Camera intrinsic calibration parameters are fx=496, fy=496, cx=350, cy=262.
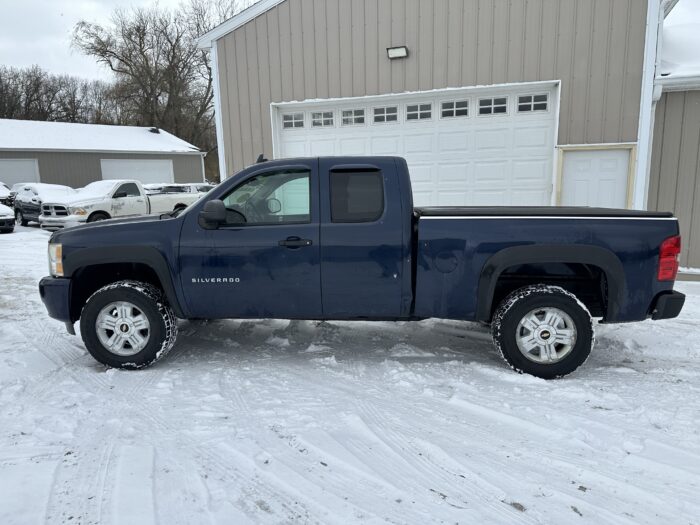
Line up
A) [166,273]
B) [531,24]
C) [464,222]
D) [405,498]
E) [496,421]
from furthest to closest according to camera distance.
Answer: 1. [531,24]
2. [166,273]
3. [464,222]
4. [496,421]
5. [405,498]

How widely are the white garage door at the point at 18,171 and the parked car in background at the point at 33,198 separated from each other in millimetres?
8275

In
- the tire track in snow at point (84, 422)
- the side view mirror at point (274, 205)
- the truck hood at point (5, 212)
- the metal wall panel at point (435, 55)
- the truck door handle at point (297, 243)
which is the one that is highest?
the metal wall panel at point (435, 55)

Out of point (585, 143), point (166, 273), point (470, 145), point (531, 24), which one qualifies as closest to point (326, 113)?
point (470, 145)

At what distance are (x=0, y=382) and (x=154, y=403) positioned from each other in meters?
1.44

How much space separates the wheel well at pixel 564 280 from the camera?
168 inches

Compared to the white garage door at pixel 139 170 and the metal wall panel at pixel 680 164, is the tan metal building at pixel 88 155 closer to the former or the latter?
the white garage door at pixel 139 170

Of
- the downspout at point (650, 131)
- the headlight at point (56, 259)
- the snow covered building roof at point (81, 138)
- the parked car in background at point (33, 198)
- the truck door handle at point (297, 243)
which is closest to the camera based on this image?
the truck door handle at point (297, 243)

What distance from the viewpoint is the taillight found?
3850mm

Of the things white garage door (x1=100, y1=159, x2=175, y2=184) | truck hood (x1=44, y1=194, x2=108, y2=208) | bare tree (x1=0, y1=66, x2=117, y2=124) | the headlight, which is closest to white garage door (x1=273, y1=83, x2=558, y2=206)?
the headlight

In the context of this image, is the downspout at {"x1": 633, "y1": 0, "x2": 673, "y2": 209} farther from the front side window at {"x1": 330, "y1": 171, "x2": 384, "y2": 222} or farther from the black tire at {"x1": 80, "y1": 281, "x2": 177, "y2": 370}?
the black tire at {"x1": 80, "y1": 281, "x2": 177, "y2": 370}

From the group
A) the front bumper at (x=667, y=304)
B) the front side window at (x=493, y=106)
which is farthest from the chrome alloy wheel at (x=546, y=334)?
the front side window at (x=493, y=106)

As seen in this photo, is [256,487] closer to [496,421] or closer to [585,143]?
[496,421]

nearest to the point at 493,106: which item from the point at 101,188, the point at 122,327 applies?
the point at 122,327

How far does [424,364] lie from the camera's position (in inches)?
171
